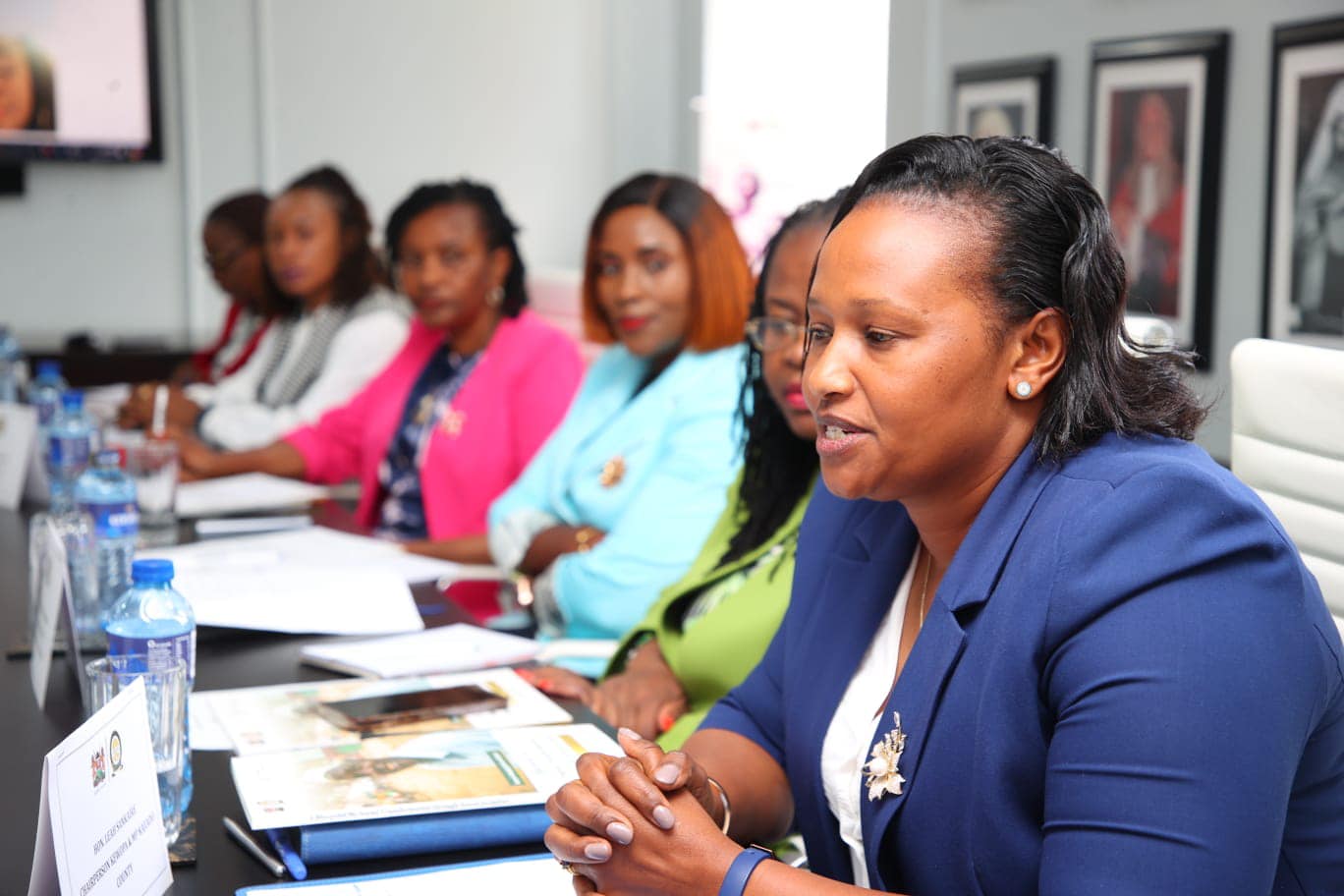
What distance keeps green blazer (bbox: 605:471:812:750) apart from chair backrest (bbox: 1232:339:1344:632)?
1.91 ft

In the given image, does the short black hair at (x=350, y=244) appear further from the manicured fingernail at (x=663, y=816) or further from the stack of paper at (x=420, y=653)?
the manicured fingernail at (x=663, y=816)

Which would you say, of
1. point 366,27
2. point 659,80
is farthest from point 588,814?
point 366,27

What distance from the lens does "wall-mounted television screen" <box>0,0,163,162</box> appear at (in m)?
5.63

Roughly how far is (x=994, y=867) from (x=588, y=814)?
Answer: 323 millimetres

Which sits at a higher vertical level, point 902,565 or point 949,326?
point 949,326

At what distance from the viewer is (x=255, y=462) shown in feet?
11.9

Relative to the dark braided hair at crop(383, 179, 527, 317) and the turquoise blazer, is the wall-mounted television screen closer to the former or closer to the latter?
the dark braided hair at crop(383, 179, 527, 317)

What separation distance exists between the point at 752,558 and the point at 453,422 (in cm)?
150

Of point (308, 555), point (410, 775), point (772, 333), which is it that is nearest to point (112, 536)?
point (308, 555)

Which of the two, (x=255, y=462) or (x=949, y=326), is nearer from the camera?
(x=949, y=326)

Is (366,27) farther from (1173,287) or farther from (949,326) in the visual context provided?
(949,326)

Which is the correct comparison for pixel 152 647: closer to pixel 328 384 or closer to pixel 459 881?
pixel 459 881

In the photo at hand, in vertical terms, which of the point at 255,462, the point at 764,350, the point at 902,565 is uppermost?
the point at 764,350

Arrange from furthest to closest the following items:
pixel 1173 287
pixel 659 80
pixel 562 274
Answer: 1. pixel 659 80
2. pixel 562 274
3. pixel 1173 287
